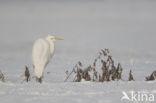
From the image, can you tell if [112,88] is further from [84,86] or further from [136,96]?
[136,96]

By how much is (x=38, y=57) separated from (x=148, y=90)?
3491 millimetres

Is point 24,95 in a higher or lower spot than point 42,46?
lower

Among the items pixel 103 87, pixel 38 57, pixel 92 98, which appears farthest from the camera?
pixel 38 57

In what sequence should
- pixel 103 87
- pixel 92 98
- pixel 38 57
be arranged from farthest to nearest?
1. pixel 38 57
2. pixel 103 87
3. pixel 92 98

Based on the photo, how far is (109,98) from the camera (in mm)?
4934

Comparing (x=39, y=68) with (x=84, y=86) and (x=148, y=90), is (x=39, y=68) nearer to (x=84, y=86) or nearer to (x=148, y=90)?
(x=84, y=86)

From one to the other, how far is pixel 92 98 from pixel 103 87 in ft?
4.03

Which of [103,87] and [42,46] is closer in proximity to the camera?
[103,87]

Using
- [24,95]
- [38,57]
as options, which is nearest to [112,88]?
[24,95]

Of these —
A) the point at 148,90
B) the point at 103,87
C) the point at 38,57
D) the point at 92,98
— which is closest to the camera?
the point at 92,98

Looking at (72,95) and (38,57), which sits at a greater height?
(38,57)

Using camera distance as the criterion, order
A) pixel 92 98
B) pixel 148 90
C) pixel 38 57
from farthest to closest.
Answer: pixel 38 57
pixel 148 90
pixel 92 98

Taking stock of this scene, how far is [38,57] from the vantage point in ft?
28.0

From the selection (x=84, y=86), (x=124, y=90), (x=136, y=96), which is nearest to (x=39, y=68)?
(x=84, y=86)
